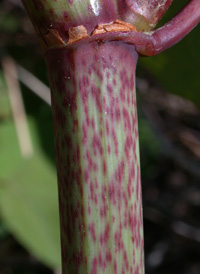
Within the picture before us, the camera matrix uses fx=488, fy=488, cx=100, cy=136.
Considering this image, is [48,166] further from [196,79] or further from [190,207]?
[190,207]

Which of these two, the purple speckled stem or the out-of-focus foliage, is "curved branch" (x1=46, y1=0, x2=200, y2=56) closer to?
the purple speckled stem

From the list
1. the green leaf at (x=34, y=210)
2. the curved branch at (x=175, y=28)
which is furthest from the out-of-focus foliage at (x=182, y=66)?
the green leaf at (x=34, y=210)

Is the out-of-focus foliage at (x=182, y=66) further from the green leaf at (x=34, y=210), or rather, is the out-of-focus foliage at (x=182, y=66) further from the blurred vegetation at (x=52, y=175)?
the green leaf at (x=34, y=210)

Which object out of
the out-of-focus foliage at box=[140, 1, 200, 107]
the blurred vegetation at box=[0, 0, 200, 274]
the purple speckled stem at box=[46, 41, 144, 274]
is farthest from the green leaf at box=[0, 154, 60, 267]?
the purple speckled stem at box=[46, 41, 144, 274]

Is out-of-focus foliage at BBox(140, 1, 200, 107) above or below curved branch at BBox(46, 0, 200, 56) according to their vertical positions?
below

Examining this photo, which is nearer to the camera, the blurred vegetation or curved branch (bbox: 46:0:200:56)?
curved branch (bbox: 46:0:200:56)

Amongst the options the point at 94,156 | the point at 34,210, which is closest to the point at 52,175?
the point at 34,210
